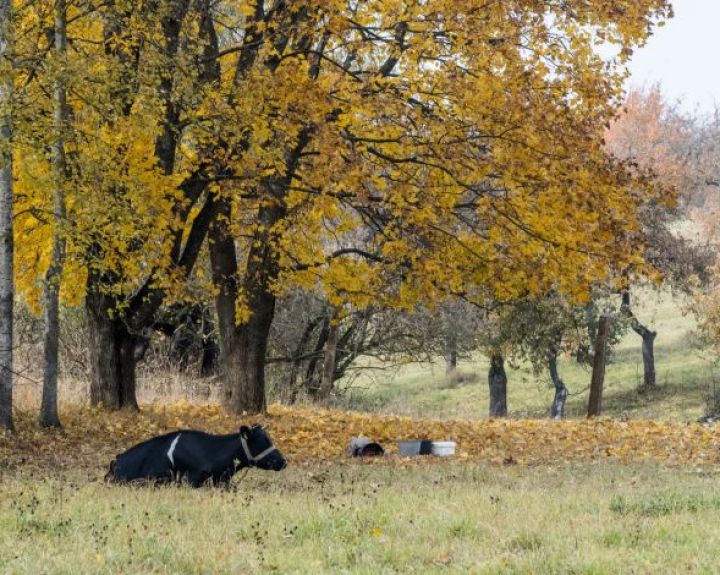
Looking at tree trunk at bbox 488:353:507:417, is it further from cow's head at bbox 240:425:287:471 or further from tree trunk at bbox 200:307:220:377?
cow's head at bbox 240:425:287:471

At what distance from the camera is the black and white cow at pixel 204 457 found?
Answer: 10383 millimetres

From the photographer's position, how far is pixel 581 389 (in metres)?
46.0

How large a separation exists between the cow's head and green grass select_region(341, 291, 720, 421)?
2331 centimetres

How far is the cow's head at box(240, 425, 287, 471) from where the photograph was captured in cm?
1035

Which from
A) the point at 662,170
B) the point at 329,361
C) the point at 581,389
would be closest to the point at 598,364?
the point at 329,361

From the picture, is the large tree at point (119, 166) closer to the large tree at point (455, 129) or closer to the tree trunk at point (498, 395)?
the large tree at point (455, 129)

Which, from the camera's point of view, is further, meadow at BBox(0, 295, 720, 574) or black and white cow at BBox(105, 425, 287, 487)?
black and white cow at BBox(105, 425, 287, 487)

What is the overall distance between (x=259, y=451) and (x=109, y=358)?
10670 mm

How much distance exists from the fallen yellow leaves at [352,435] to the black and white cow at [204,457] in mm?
2910

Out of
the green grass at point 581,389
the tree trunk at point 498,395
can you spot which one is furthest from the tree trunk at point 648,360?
the tree trunk at point 498,395

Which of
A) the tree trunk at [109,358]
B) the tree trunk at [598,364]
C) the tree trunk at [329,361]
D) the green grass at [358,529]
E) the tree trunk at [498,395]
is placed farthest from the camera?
the tree trunk at [498,395]

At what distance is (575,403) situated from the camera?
143ft

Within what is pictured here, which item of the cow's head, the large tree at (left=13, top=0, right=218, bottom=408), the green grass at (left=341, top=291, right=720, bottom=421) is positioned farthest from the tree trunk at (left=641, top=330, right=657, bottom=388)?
the cow's head

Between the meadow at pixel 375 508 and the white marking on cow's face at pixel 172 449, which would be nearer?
the meadow at pixel 375 508
